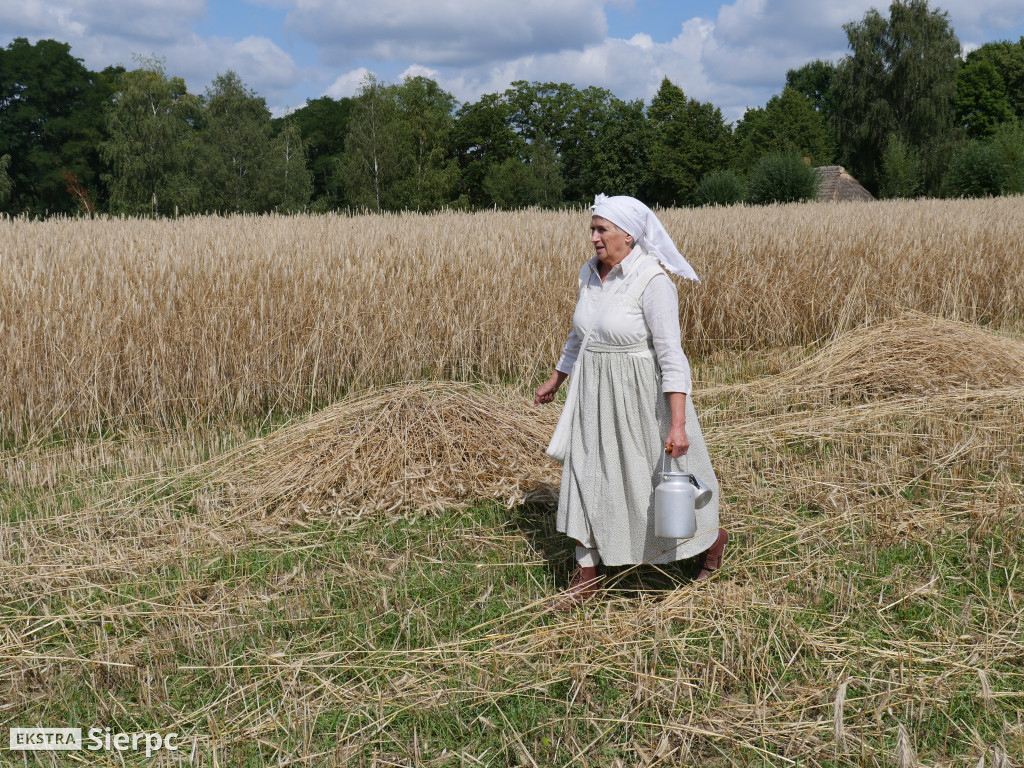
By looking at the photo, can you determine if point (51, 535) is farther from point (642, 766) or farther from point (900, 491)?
point (900, 491)

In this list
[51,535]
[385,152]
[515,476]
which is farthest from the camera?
[385,152]

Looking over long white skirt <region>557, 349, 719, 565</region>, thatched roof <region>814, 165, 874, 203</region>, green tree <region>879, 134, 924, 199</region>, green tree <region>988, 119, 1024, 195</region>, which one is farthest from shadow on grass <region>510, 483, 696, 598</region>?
green tree <region>879, 134, 924, 199</region>

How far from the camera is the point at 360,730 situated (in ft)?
8.13

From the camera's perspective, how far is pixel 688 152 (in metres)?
48.3

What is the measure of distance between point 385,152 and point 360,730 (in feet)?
115

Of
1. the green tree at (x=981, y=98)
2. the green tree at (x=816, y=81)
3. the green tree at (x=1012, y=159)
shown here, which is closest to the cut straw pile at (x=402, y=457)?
the green tree at (x=1012, y=159)

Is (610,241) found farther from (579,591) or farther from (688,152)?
(688,152)

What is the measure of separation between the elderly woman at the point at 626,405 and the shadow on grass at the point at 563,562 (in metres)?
0.17

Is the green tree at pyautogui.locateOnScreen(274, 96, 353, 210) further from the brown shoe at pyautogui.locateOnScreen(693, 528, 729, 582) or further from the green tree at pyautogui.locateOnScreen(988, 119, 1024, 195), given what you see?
the brown shoe at pyautogui.locateOnScreen(693, 528, 729, 582)

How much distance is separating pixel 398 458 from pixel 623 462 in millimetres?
1571

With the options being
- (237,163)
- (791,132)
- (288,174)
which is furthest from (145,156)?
(791,132)

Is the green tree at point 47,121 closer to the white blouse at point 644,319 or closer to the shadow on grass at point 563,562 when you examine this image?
the shadow on grass at point 563,562

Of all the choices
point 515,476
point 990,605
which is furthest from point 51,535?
point 990,605

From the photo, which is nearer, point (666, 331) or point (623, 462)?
point (666, 331)
